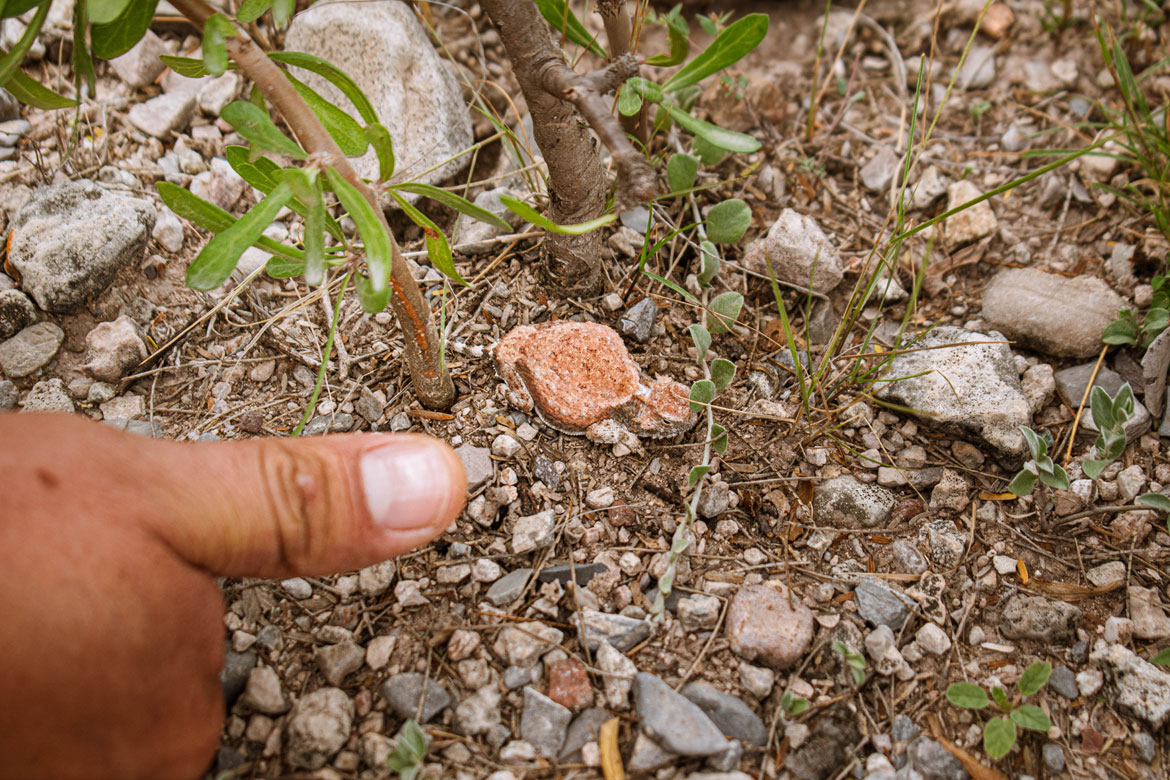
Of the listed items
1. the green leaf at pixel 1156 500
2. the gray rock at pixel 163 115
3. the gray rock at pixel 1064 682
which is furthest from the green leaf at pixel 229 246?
the green leaf at pixel 1156 500

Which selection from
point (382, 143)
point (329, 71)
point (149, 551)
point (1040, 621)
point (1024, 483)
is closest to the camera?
point (149, 551)

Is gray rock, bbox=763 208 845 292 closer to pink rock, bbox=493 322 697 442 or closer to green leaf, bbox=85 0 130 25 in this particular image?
pink rock, bbox=493 322 697 442

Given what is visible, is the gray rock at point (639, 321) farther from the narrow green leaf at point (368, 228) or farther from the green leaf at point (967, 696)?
the green leaf at point (967, 696)

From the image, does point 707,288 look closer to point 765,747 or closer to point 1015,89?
point 765,747

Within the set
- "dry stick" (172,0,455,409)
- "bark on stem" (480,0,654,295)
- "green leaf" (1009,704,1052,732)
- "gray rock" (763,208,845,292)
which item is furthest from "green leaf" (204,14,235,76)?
"green leaf" (1009,704,1052,732)

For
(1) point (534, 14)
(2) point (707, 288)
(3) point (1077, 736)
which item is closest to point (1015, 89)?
(2) point (707, 288)

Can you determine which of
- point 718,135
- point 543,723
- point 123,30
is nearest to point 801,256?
point 718,135

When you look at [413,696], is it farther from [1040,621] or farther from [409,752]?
[1040,621]
